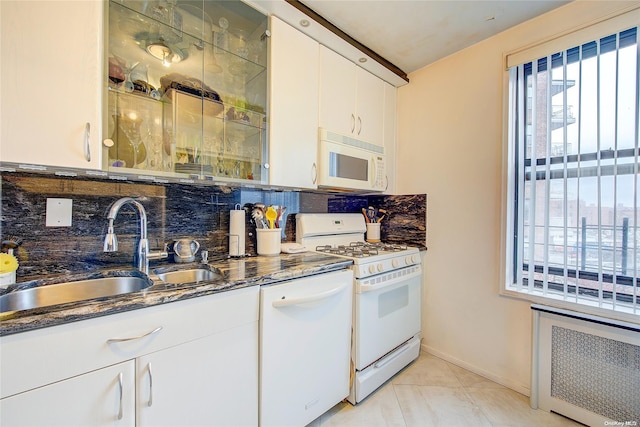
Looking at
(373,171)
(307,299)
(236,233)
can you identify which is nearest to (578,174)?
(373,171)

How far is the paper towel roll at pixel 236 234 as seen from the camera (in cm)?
166

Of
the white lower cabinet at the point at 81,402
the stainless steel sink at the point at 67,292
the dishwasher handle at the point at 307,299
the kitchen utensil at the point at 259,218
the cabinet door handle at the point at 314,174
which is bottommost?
the white lower cabinet at the point at 81,402

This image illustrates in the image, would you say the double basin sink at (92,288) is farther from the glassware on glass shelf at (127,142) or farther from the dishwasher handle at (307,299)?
the glassware on glass shelf at (127,142)

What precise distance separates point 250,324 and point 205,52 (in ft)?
4.64

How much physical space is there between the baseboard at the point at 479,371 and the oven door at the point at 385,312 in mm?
302

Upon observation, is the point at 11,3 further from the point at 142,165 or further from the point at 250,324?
the point at 250,324

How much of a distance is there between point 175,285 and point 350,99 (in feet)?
5.60

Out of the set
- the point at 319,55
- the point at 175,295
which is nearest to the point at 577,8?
the point at 319,55

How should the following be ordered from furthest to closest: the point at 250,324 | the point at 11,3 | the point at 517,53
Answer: the point at 517,53, the point at 250,324, the point at 11,3

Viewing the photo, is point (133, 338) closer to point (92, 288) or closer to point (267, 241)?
point (92, 288)

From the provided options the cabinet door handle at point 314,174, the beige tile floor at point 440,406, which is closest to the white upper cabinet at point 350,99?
the cabinet door handle at point 314,174

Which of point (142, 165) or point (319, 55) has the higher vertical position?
point (319, 55)

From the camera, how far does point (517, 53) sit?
5.66 ft

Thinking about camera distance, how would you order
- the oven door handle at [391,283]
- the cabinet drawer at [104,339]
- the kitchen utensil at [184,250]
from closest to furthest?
the cabinet drawer at [104,339] → the kitchen utensil at [184,250] → the oven door handle at [391,283]
